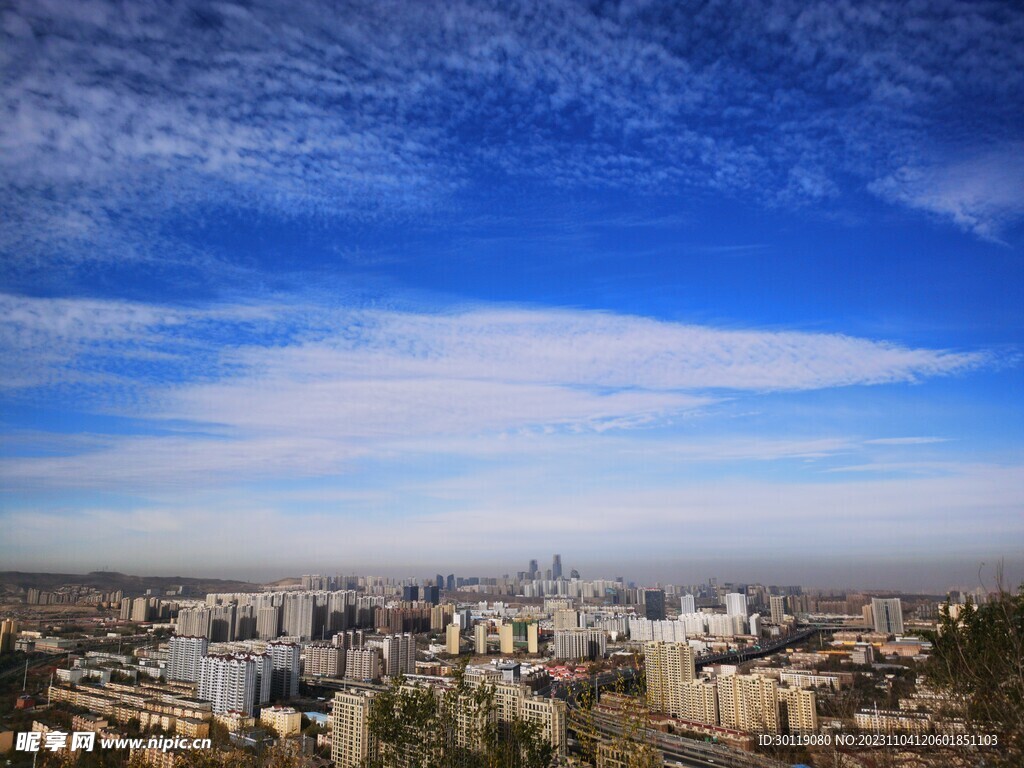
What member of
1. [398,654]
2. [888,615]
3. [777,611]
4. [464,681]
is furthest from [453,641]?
[464,681]

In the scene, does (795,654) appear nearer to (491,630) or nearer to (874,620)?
(874,620)

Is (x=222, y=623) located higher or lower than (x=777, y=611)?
higher

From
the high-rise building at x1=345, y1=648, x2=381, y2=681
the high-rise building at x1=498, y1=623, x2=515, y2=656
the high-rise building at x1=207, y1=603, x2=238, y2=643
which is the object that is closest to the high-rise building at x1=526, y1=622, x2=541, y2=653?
the high-rise building at x1=498, y1=623, x2=515, y2=656

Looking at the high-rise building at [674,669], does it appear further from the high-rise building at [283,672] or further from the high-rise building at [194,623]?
the high-rise building at [194,623]

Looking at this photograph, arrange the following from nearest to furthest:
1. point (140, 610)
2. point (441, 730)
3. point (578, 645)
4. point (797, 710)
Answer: point (441, 730), point (797, 710), point (140, 610), point (578, 645)

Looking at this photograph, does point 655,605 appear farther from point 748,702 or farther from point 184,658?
point 184,658

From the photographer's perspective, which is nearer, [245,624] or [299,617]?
[245,624]

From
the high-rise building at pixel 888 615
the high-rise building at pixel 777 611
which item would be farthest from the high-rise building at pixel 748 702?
the high-rise building at pixel 777 611
